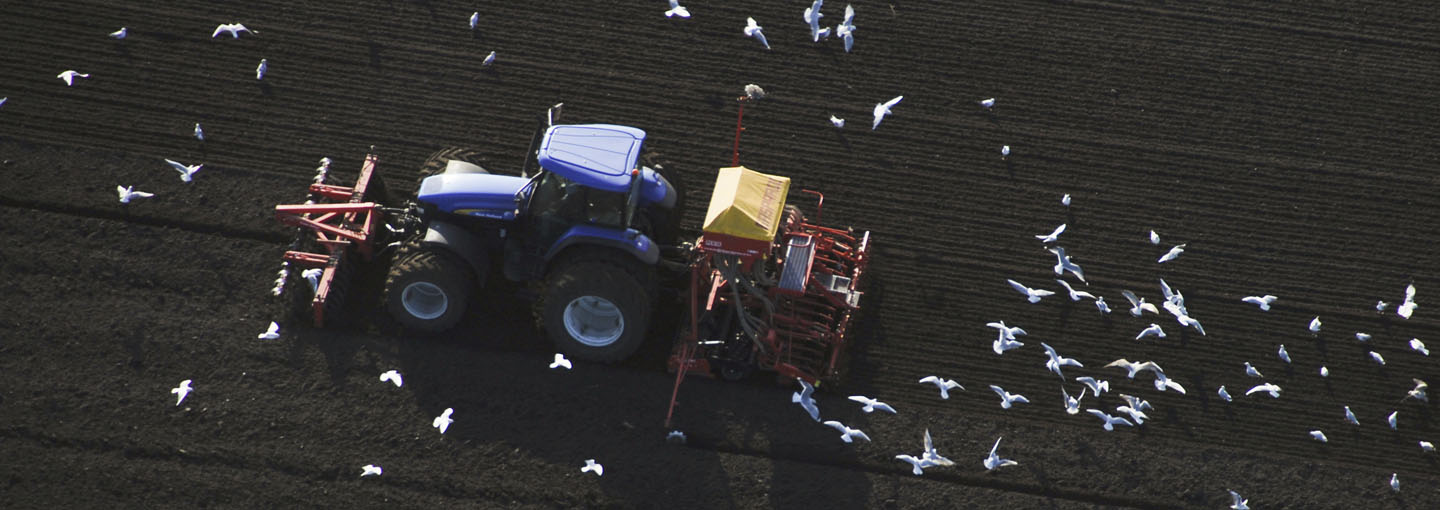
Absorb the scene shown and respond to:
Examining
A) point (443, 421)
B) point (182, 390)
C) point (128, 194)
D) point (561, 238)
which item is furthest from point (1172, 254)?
point (128, 194)

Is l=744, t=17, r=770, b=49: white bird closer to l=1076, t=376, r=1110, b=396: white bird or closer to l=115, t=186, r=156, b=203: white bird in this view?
l=1076, t=376, r=1110, b=396: white bird

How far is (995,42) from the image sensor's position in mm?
12328

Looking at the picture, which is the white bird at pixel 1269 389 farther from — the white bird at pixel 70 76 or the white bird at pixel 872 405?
the white bird at pixel 70 76

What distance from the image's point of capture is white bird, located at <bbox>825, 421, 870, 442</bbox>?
9.07 meters

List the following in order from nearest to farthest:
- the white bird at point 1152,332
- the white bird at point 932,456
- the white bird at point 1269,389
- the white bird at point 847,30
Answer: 1. the white bird at point 932,456
2. the white bird at point 1269,389
3. the white bird at point 1152,332
4. the white bird at point 847,30

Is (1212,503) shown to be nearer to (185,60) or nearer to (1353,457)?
(1353,457)

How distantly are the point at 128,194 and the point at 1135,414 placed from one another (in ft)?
28.8

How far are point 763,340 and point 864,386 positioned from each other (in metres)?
1.03

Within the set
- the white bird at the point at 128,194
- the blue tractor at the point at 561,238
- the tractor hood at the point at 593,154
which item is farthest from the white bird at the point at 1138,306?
the white bird at the point at 128,194

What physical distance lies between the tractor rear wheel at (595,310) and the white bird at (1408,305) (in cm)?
651

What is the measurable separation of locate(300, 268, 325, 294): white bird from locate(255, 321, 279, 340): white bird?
0.42m

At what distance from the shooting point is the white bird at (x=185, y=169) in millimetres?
10508

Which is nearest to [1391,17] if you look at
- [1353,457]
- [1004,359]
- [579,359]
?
[1353,457]

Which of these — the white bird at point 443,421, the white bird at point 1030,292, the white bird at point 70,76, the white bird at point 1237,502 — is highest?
the white bird at point 1030,292
